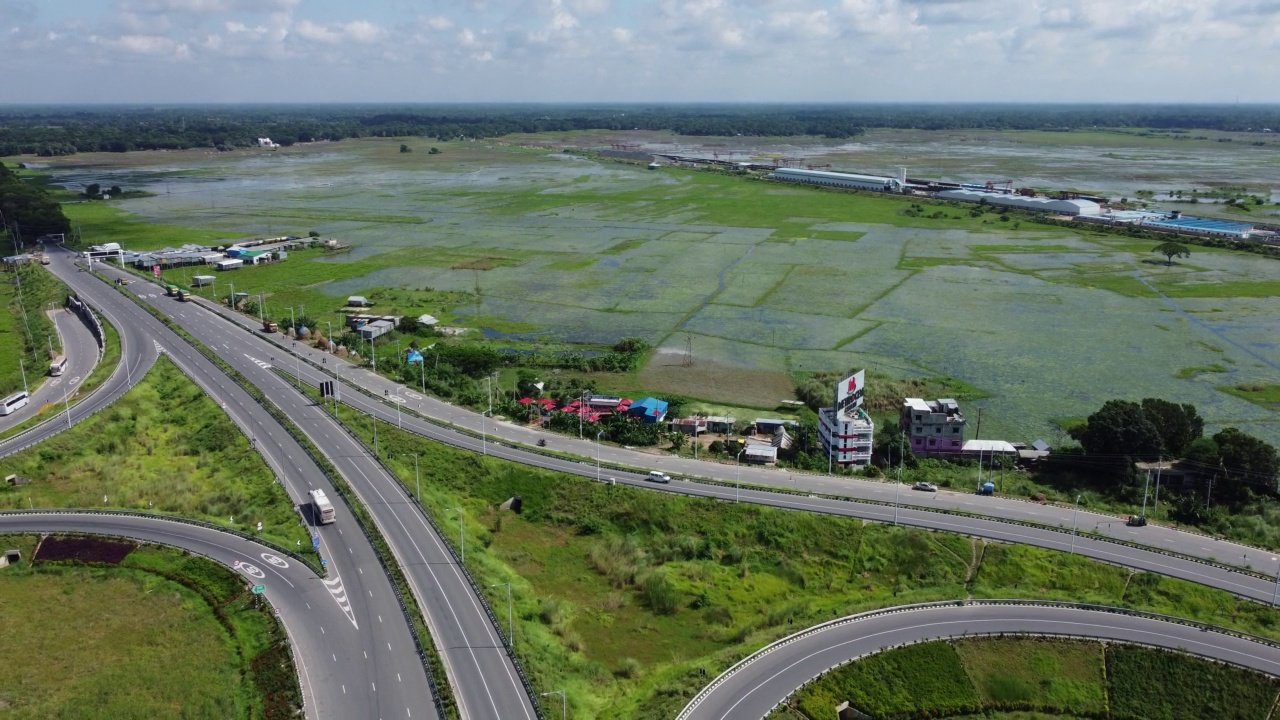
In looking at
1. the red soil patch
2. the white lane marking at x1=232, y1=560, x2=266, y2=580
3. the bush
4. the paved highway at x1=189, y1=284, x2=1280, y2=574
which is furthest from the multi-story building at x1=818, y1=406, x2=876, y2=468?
the red soil patch

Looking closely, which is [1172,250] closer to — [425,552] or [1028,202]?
[1028,202]

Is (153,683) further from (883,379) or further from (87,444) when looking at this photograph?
(883,379)

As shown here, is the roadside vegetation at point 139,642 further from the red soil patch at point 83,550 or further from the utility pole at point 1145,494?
the utility pole at point 1145,494

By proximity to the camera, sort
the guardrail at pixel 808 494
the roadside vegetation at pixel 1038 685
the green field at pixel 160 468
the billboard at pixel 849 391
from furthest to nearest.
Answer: the billboard at pixel 849 391 < the green field at pixel 160 468 < the guardrail at pixel 808 494 < the roadside vegetation at pixel 1038 685

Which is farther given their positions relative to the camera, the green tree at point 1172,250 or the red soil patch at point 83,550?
the green tree at point 1172,250

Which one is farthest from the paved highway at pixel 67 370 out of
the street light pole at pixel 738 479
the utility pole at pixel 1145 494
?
the utility pole at pixel 1145 494

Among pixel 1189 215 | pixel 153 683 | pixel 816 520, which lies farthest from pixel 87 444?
pixel 1189 215

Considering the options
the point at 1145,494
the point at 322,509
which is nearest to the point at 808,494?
the point at 1145,494

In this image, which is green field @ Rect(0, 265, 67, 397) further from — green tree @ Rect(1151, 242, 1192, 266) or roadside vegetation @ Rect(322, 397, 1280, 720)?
green tree @ Rect(1151, 242, 1192, 266)
